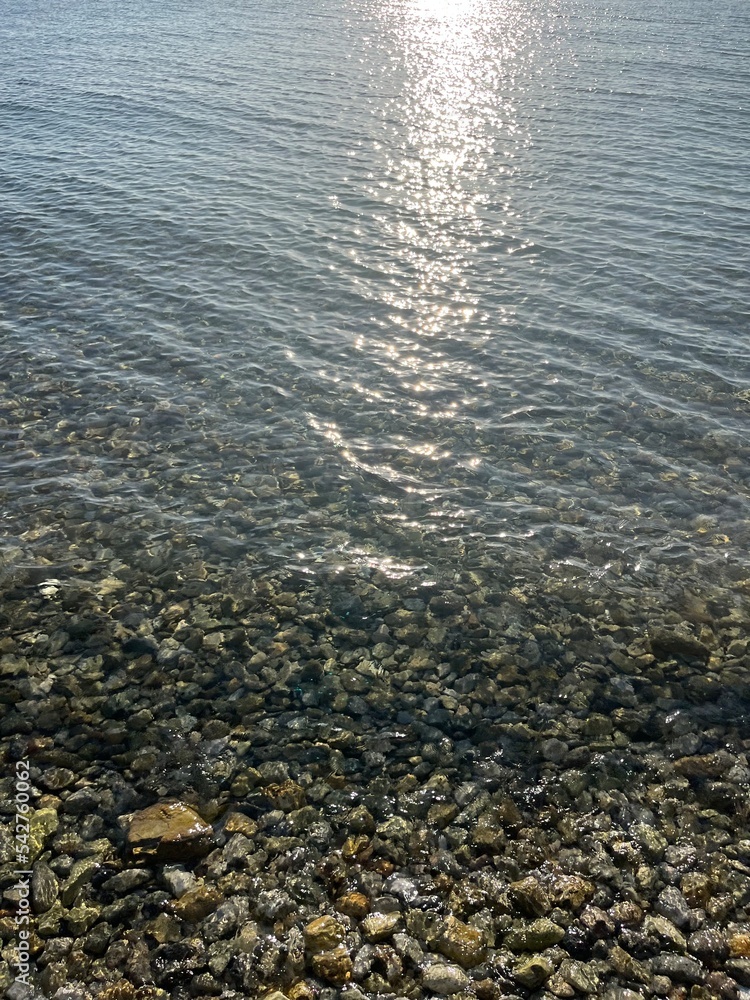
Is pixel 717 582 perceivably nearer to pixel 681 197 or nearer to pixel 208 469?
pixel 208 469

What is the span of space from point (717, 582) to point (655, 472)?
3.51 metres

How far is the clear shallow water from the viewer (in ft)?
49.4

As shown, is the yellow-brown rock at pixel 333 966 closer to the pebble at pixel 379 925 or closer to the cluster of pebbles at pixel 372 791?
the cluster of pebbles at pixel 372 791

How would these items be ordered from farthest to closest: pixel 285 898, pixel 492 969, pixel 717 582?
pixel 717 582 < pixel 285 898 < pixel 492 969

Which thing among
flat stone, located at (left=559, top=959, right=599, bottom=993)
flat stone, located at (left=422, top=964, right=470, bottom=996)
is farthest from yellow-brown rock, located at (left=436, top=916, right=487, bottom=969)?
flat stone, located at (left=559, top=959, right=599, bottom=993)

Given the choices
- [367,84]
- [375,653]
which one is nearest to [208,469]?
[375,653]

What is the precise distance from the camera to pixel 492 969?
823 centimetres

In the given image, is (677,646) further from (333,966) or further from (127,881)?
(127,881)

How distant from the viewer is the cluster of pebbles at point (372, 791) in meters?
8.29

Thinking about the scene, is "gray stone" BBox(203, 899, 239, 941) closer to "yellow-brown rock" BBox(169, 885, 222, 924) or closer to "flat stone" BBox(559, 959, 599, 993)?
"yellow-brown rock" BBox(169, 885, 222, 924)

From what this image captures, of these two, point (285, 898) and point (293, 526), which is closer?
point (285, 898)

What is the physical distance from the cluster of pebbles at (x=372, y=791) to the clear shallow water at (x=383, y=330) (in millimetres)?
1442

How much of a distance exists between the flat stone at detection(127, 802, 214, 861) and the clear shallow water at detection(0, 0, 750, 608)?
5361mm

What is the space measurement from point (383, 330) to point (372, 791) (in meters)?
14.9
